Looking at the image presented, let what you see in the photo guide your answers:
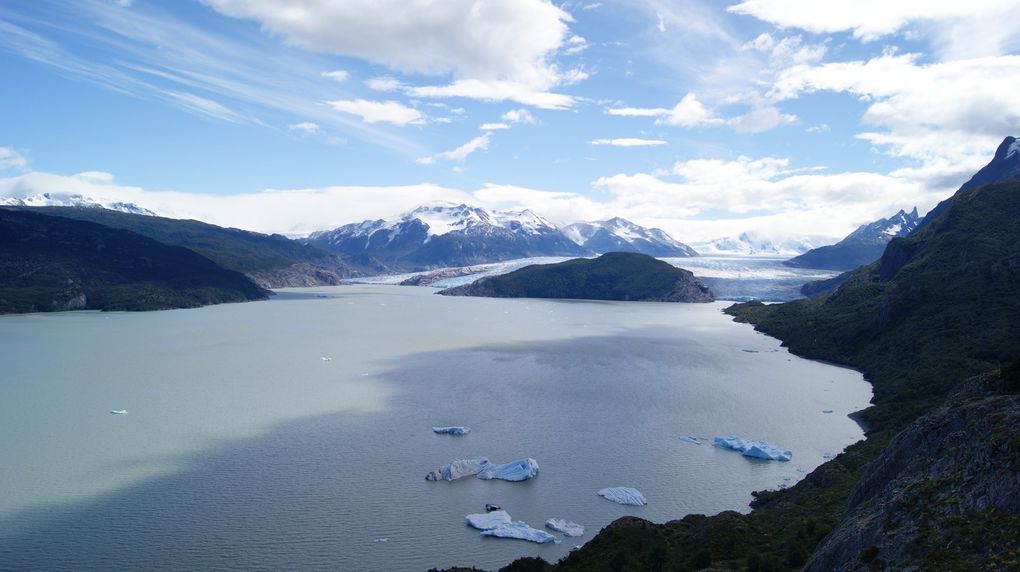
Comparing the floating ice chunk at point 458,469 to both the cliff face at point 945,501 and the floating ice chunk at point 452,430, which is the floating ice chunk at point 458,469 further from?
the cliff face at point 945,501

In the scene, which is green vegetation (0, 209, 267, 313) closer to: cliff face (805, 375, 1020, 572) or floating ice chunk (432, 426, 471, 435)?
floating ice chunk (432, 426, 471, 435)

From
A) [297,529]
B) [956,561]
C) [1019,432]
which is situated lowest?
[297,529]

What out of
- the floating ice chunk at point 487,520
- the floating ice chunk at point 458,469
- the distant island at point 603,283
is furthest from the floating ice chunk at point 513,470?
the distant island at point 603,283

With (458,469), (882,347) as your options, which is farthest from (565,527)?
(882,347)

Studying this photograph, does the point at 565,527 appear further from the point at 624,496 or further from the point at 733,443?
the point at 733,443

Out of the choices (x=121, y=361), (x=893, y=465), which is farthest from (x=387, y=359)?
(x=893, y=465)

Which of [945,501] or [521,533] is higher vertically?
[945,501]

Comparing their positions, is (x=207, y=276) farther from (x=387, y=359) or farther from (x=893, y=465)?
(x=893, y=465)
